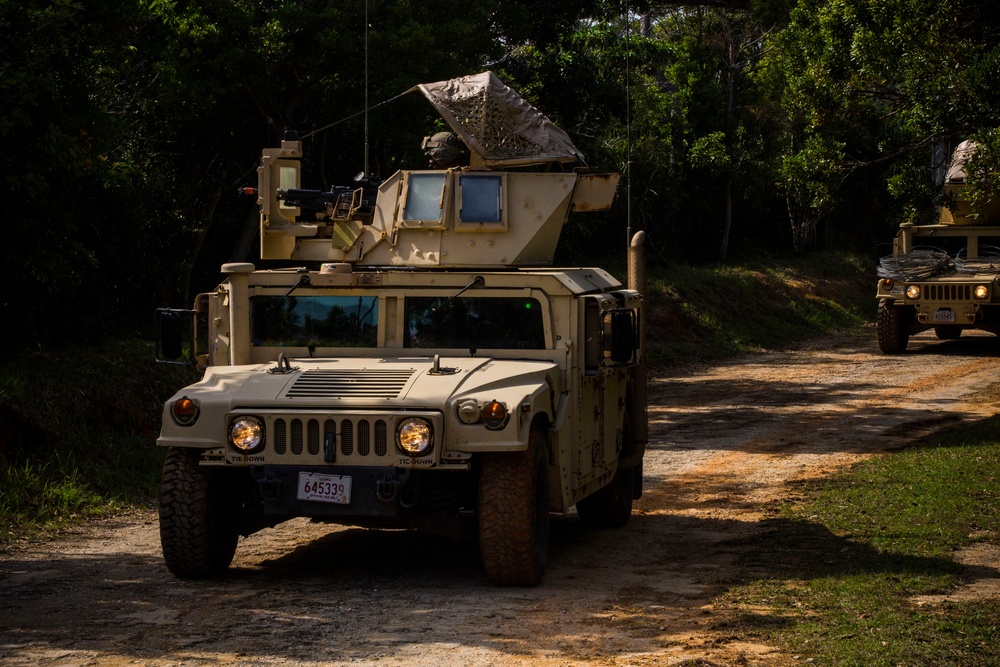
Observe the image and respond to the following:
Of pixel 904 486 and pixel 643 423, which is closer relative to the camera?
pixel 643 423

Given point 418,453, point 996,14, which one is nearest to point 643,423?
point 418,453

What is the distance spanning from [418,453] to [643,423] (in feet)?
10.7

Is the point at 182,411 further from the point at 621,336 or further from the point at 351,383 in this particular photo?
the point at 621,336

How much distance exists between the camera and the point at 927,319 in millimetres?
21516

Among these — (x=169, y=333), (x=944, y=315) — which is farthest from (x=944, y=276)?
(x=169, y=333)

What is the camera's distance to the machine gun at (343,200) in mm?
9352

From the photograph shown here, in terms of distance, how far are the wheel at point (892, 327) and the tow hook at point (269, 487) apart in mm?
16307

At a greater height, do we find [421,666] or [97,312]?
[97,312]

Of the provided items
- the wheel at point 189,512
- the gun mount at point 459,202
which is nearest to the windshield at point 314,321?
the gun mount at point 459,202

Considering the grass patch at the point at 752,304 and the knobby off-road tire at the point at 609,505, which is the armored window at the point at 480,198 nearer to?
the knobby off-road tire at the point at 609,505

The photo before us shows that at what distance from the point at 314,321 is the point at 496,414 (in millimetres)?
1796

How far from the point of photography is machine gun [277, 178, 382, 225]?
9352 millimetres

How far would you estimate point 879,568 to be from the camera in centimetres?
795

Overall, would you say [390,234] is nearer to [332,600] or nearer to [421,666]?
[332,600]
